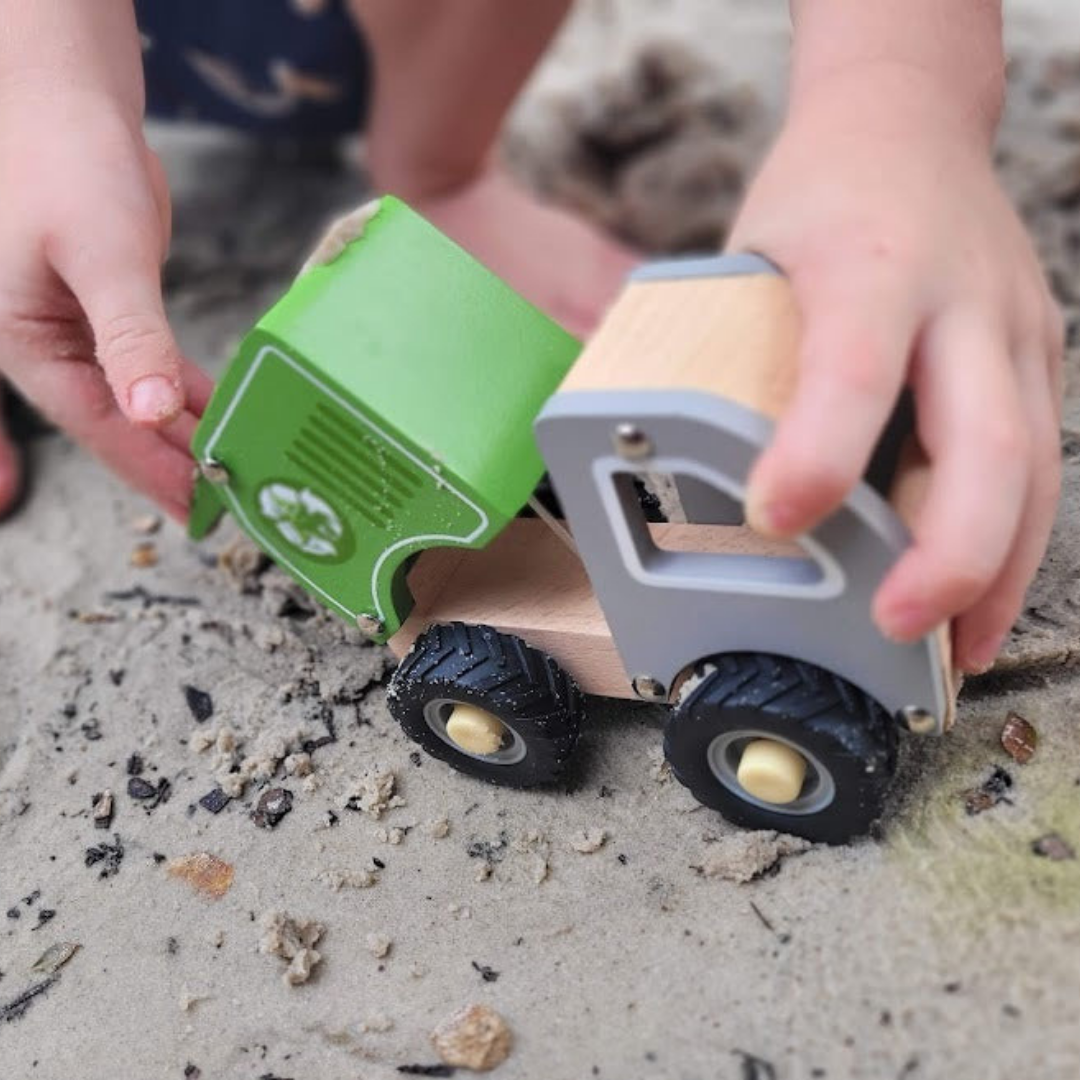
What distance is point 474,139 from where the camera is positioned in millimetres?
1529

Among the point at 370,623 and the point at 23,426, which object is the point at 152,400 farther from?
the point at 23,426

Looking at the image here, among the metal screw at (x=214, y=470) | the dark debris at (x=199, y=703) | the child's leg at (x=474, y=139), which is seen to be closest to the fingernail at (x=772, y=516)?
the metal screw at (x=214, y=470)

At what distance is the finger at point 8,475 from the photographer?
126 centimetres

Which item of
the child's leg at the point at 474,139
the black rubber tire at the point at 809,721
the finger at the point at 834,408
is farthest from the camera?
the child's leg at the point at 474,139

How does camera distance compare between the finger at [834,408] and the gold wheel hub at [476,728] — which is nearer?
the finger at [834,408]

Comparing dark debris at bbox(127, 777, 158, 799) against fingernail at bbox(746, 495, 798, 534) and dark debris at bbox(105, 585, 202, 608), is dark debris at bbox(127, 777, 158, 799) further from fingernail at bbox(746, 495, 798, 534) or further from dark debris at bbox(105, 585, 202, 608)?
fingernail at bbox(746, 495, 798, 534)

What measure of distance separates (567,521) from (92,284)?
37 cm

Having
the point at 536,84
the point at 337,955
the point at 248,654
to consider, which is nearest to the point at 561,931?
the point at 337,955

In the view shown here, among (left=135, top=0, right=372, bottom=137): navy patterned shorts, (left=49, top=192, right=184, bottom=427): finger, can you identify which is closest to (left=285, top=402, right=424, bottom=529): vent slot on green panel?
(left=49, top=192, right=184, bottom=427): finger

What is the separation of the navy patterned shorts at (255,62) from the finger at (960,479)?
3.57 feet

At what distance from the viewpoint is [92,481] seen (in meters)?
1.28

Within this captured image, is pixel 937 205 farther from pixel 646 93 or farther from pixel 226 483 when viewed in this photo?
pixel 646 93

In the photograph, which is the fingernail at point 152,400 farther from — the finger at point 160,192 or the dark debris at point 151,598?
the dark debris at point 151,598

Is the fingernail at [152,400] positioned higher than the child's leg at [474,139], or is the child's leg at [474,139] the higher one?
the fingernail at [152,400]
